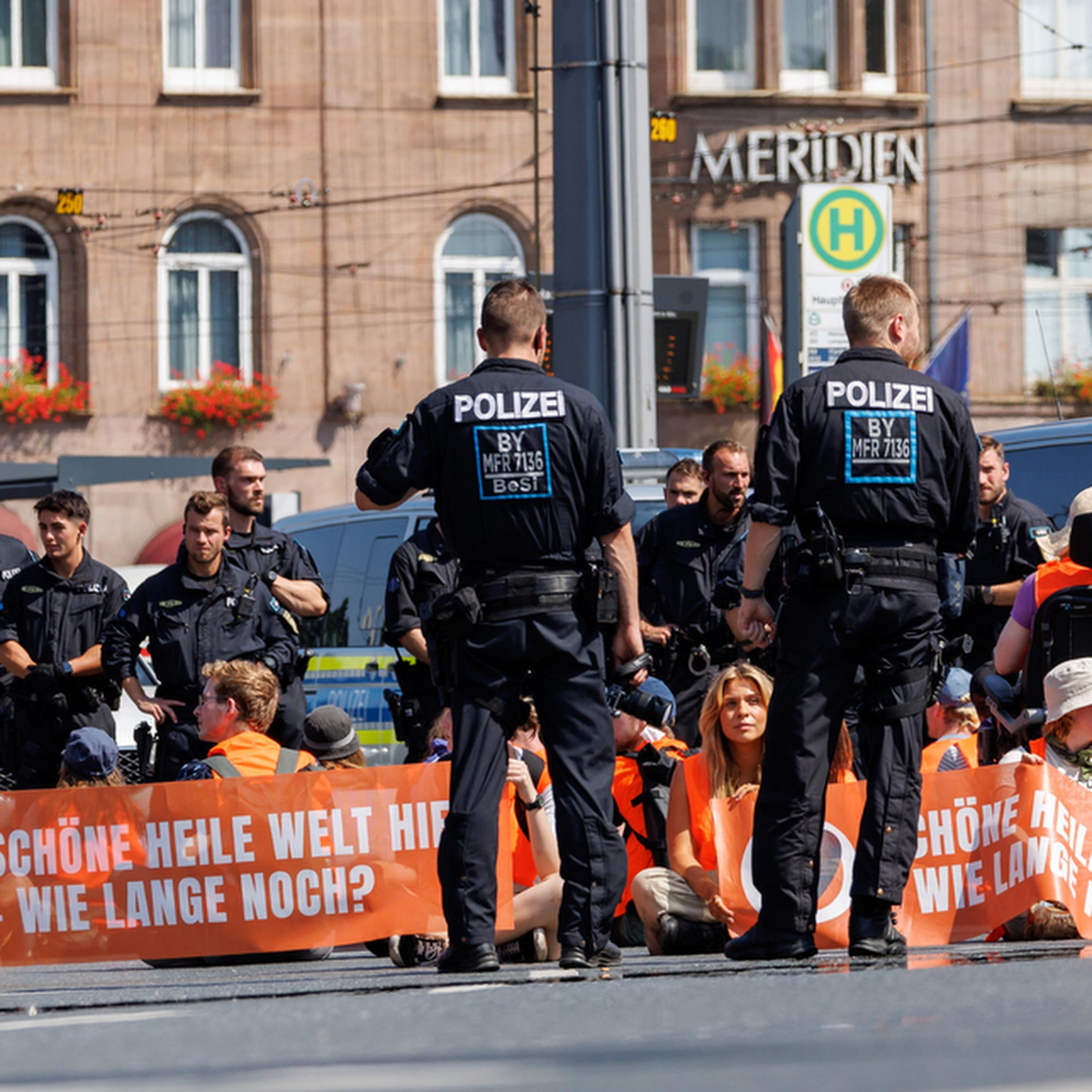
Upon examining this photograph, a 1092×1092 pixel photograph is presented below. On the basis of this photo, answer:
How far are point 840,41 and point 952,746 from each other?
1990cm

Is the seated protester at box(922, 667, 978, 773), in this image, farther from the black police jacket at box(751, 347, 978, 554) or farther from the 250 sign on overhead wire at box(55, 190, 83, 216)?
the 250 sign on overhead wire at box(55, 190, 83, 216)

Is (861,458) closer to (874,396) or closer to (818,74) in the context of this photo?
(874,396)

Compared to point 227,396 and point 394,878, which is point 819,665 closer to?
point 394,878

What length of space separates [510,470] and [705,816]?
178 centimetres

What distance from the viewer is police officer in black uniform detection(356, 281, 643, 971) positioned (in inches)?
218

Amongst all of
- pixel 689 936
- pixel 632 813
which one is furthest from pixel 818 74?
pixel 689 936

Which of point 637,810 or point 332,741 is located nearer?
point 637,810

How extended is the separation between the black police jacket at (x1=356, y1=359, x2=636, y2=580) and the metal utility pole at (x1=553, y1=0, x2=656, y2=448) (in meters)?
4.20

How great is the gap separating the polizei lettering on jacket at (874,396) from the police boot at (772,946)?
1412 millimetres

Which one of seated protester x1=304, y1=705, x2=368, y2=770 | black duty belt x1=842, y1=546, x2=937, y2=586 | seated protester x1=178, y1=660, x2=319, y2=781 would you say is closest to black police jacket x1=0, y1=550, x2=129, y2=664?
seated protester x1=178, y1=660, x2=319, y2=781

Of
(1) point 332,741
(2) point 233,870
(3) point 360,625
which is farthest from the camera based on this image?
(3) point 360,625

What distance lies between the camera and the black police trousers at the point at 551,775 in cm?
552

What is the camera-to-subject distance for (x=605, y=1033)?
12.3 ft

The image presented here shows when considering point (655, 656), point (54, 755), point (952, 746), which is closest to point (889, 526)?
point (952, 746)
